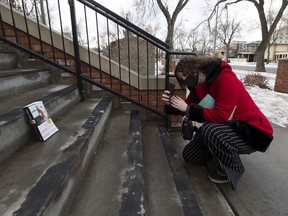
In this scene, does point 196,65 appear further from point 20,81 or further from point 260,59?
point 260,59

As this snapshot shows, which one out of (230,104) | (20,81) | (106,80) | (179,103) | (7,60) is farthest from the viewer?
(106,80)

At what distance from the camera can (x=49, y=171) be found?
44.7 inches

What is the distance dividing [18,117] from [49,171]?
18.5 inches

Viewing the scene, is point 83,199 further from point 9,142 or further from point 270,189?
point 270,189

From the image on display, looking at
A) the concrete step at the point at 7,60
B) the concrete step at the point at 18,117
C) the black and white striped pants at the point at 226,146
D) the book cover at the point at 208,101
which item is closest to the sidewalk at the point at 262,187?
the black and white striped pants at the point at 226,146

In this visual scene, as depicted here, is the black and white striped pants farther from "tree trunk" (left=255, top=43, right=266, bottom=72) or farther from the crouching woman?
"tree trunk" (left=255, top=43, right=266, bottom=72)

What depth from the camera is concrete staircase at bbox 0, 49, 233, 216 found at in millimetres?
1040

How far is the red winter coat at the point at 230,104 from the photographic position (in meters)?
1.51

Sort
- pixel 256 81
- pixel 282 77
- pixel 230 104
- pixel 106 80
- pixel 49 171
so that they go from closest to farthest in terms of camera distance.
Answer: pixel 49 171 < pixel 230 104 < pixel 106 80 < pixel 282 77 < pixel 256 81

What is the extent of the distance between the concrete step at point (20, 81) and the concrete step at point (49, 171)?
553 millimetres

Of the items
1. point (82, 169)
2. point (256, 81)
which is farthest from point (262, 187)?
point (256, 81)

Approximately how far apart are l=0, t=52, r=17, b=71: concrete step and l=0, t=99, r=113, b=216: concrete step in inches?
48.2

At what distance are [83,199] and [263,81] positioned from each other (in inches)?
301

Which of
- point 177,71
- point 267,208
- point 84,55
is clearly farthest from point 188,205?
point 84,55
